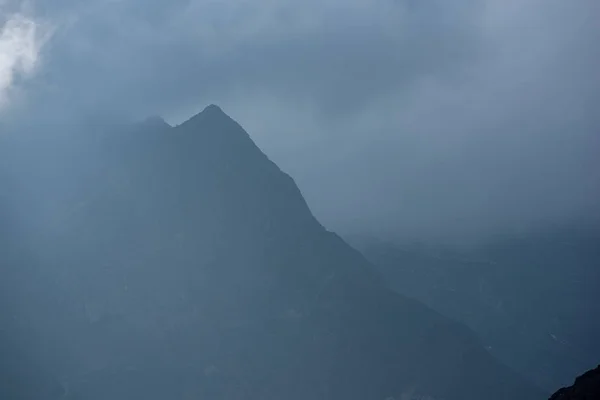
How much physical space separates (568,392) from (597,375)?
5397 millimetres

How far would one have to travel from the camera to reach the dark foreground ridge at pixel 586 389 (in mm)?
121519

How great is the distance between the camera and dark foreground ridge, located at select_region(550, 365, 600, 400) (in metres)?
122

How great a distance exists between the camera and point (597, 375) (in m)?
128

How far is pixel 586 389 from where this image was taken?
407 ft

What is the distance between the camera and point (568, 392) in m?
128
